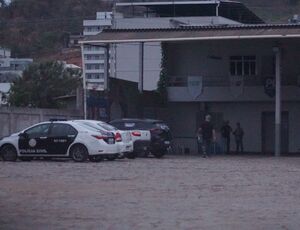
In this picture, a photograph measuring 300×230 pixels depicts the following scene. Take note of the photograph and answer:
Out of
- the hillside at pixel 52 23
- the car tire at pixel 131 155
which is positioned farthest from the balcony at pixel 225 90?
the hillside at pixel 52 23

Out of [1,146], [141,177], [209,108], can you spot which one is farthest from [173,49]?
[141,177]

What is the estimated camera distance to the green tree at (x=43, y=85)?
242ft

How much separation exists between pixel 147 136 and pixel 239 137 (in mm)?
14657

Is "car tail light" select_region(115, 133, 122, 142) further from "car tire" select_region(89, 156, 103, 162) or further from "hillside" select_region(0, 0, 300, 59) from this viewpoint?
"hillside" select_region(0, 0, 300, 59)

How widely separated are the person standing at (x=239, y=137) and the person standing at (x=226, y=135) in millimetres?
419

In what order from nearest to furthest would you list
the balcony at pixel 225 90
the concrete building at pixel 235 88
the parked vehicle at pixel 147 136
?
1. the parked vehicle at pixel 147 136
2. the balcony at pixel 225 90
3. the concrete building at pixel 235 88

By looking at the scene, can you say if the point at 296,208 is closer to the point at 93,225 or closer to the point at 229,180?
the point at 93,225

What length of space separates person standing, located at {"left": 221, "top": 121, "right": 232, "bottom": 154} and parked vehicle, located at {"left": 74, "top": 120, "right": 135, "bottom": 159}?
54.6 ft

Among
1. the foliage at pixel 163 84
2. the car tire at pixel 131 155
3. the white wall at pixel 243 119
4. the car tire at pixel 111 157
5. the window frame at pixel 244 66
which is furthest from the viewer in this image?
the window frame at pixel 244 66

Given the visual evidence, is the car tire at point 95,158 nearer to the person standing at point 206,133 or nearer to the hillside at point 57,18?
the person standing at point 206,133

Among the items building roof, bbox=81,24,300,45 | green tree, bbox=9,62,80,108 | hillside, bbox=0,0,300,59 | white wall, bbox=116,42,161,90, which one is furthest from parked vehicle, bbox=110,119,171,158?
hillside, bbox=0,0,300,59

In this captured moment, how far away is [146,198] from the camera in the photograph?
20.8m

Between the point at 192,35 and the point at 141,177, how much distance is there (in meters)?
23.2

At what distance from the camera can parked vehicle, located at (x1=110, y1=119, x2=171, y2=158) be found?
41312mm
